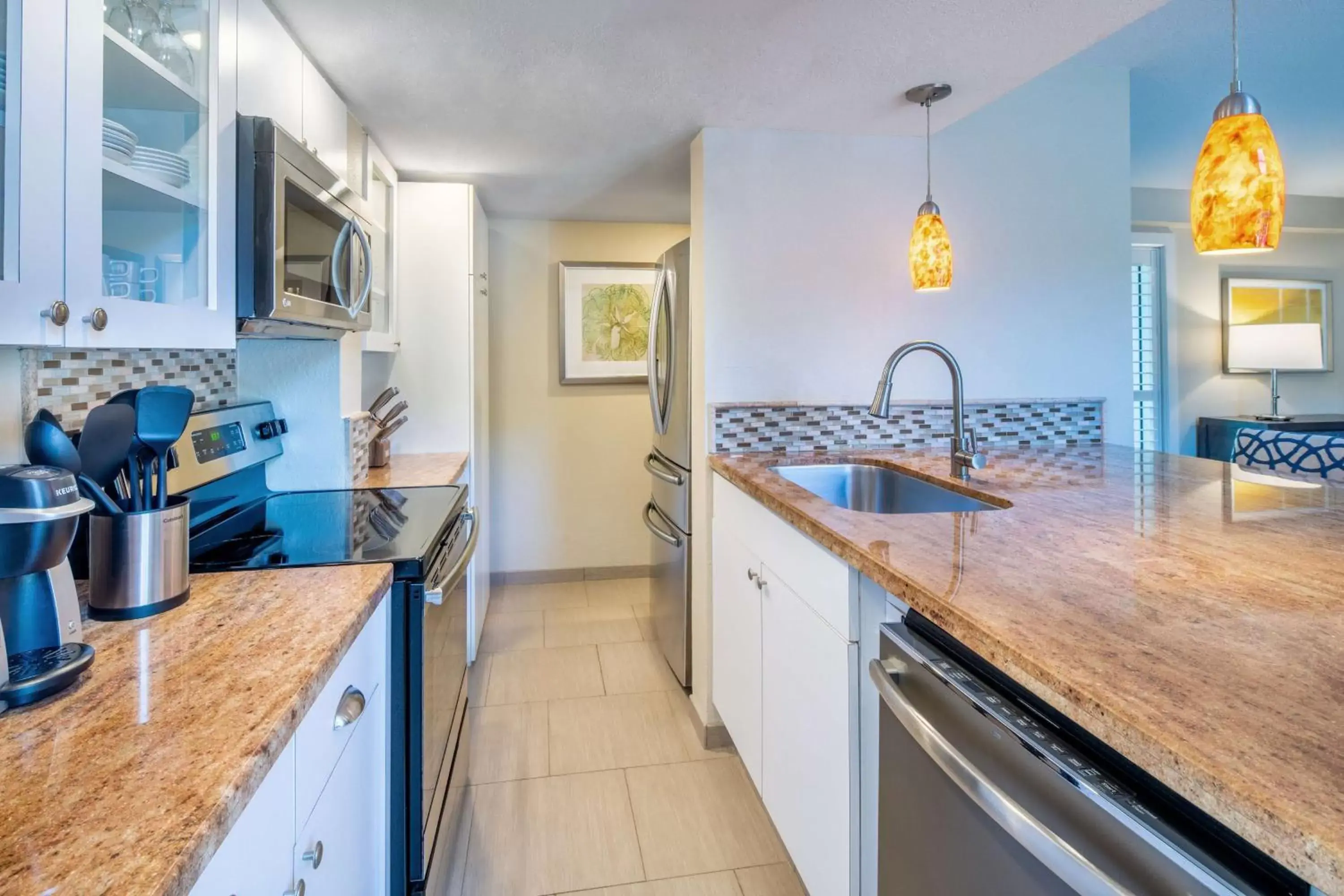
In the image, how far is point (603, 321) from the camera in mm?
3977

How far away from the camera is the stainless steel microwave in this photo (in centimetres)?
136

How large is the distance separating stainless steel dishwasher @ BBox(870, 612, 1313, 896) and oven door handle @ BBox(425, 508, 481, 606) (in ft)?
2.73

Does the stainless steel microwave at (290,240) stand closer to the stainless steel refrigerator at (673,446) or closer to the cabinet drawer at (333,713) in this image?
the cabinet drawer at (333,713)

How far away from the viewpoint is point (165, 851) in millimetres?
512

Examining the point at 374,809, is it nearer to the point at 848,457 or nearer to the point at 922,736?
the point at 922,736

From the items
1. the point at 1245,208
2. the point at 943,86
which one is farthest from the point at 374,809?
the point at 943,86

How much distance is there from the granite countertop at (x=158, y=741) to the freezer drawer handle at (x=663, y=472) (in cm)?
164

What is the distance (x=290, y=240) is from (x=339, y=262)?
0.29 meters

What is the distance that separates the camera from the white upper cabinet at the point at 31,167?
769mm

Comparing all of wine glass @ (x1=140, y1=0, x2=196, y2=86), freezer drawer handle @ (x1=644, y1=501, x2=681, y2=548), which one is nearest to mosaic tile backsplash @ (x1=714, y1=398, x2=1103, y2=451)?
freezer drawer handle @ (x1=644, y1=501, x2=681, y2=548)

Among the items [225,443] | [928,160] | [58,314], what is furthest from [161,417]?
[928,160]

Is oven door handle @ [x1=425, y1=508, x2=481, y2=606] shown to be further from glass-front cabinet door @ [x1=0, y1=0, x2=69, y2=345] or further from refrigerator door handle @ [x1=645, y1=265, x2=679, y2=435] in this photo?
refrigerator door handle @ [x1=645, y1=265, x2=679, y2=435]

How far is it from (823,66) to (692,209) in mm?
757

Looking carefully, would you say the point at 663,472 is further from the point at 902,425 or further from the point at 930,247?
the point at 930,247
